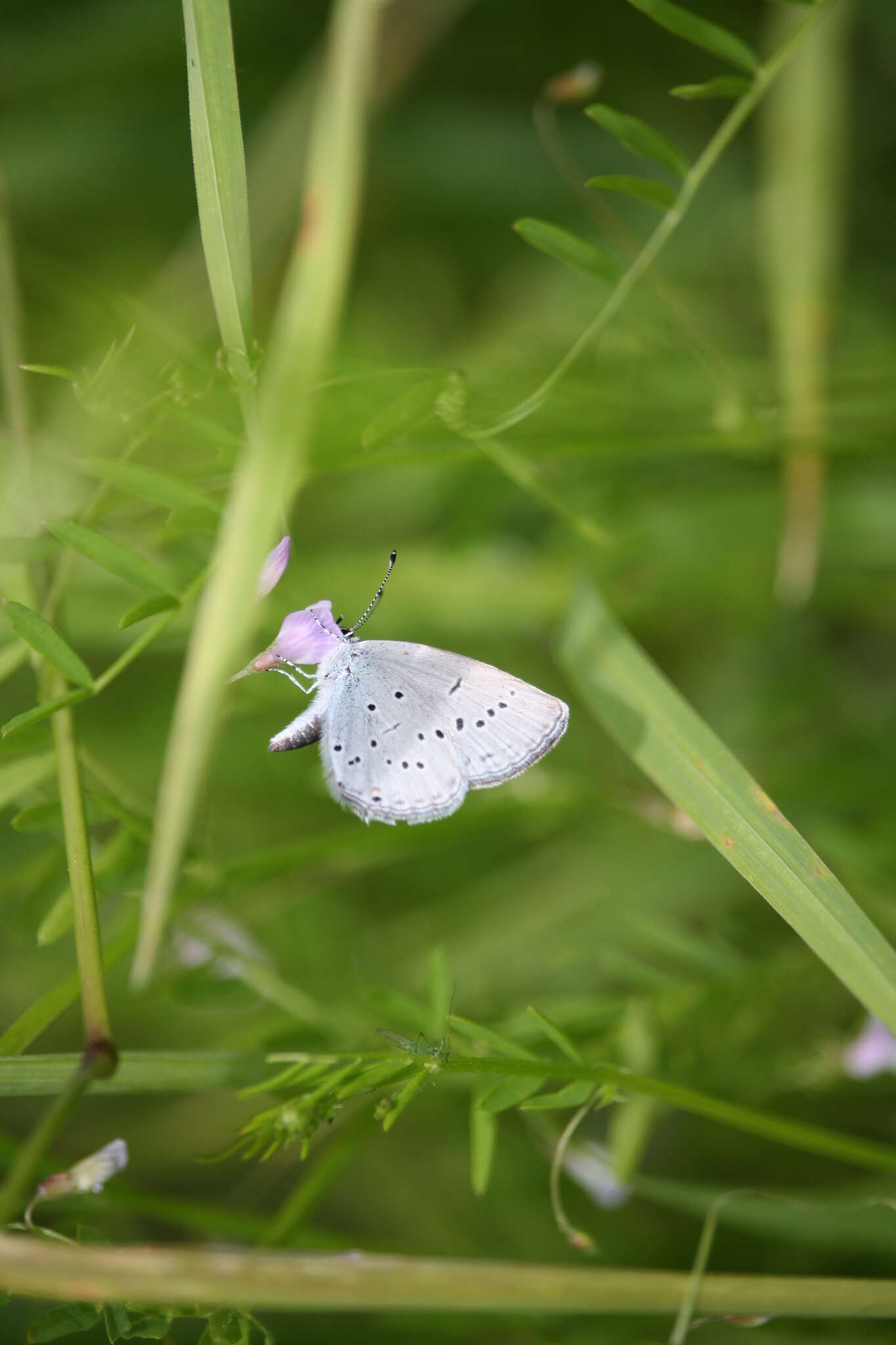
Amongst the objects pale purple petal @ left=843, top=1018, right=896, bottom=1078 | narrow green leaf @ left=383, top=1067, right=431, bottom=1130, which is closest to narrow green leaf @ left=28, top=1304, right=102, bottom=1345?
narrow green leaf @ left=383, top=1067, right=431, bottom=1130

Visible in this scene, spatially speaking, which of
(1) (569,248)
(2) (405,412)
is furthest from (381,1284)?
(1) (569,248)

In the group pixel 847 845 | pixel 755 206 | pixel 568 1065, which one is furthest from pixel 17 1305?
pixel 755 206

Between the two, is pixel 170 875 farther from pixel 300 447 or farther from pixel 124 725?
pixel 124 725

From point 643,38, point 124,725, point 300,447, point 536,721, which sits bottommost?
point 124,725

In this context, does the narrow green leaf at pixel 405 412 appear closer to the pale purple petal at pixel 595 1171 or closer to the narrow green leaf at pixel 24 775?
the narrow green leaf at pixel 24 775

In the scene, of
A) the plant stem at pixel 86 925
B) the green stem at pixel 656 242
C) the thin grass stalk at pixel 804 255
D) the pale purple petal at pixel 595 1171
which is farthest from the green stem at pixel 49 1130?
the thin grass stalk at pixel 804 255

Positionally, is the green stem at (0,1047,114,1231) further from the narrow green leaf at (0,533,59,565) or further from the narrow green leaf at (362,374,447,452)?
the narrow green leaf at (362,374,447,452)
